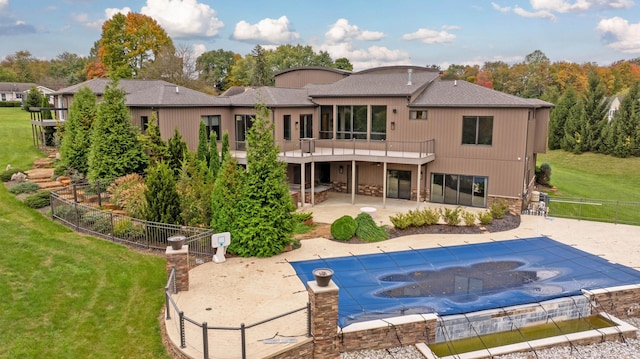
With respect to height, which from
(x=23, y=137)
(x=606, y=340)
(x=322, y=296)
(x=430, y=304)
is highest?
(x=23, y=137)

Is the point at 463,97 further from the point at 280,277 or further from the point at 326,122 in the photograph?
the point at 280,277

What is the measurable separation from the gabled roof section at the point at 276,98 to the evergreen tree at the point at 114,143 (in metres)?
6.01

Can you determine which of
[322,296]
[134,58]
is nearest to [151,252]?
[322,296]

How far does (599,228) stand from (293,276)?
44.0 feet

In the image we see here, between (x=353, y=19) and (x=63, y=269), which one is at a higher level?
(x=353, y=19)

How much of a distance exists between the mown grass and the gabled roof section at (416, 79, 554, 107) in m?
5.74

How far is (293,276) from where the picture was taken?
12188 millimetres

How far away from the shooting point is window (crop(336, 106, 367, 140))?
23.1 m

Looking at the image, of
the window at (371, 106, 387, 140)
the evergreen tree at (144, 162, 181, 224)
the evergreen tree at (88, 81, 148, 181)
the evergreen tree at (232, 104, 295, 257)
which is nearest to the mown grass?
the window at (371, 106, 387, 140)

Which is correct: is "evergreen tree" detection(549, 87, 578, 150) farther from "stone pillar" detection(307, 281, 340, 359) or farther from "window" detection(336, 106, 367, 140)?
"stone pillar" detection(307, 281, 340, 359)

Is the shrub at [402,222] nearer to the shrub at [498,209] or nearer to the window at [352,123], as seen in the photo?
the shrub at [498,209]

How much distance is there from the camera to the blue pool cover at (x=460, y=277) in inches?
420

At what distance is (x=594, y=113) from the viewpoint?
4081 centimetres

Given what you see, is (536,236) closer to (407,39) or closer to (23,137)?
(23,137)
